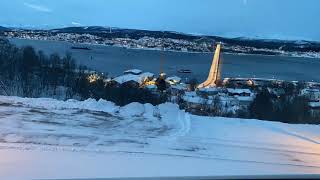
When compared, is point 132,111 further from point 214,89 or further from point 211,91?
point 214,89

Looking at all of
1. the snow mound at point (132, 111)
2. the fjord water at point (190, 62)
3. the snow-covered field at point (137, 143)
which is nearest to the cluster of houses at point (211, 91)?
the fjord water at point (190, 62)

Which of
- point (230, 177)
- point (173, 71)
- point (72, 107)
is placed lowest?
point (173, 71)

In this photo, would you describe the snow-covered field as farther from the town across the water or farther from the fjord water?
the fjord water

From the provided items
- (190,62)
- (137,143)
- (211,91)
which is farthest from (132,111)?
(190,62)

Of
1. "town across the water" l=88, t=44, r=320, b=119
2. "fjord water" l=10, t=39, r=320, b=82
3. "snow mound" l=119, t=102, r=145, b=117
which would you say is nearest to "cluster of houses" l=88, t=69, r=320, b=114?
"town across the water" l=88, t=44, r=320, b=119

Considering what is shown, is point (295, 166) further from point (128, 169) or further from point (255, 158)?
point (128, 169)

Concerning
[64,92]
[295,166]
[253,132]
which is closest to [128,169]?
[295,166]

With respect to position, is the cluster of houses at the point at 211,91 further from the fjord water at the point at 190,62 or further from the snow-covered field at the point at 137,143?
the snow-covered field at the point at 137,143
